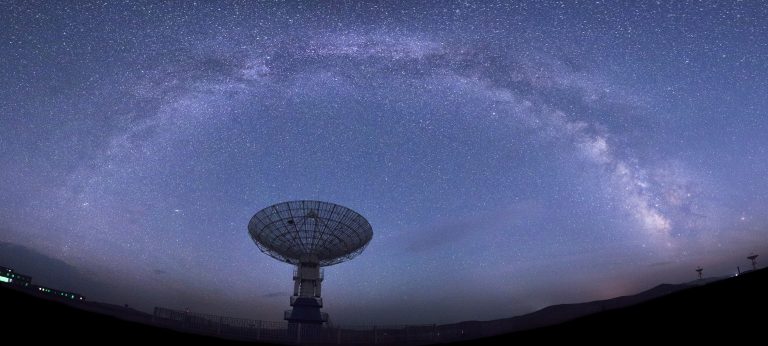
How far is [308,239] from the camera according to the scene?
40.2 meters

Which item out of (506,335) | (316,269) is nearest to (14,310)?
(506,335)

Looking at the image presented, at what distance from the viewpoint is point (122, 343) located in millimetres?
11594

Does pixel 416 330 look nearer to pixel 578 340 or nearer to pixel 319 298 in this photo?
pixel 319 298

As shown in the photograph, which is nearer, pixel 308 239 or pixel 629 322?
pixel 629 322

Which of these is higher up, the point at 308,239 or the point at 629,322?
the point at 308,239

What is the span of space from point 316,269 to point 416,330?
1696cm

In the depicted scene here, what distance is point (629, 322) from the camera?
9.53 m

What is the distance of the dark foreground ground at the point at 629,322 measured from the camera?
7.62 meters

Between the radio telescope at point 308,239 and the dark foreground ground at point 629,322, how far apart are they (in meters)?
25.2

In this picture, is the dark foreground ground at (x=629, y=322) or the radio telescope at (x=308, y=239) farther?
the radio telescope at (x=308, y=239)

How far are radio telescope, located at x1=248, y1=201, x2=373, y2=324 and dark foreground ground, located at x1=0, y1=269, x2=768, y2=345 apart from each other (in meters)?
25.2

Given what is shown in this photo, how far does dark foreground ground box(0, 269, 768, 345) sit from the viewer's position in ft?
25.0

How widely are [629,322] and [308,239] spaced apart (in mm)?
34076

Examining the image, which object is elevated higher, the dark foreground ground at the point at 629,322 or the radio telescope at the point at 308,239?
the radio telescope at the point at 308,239
